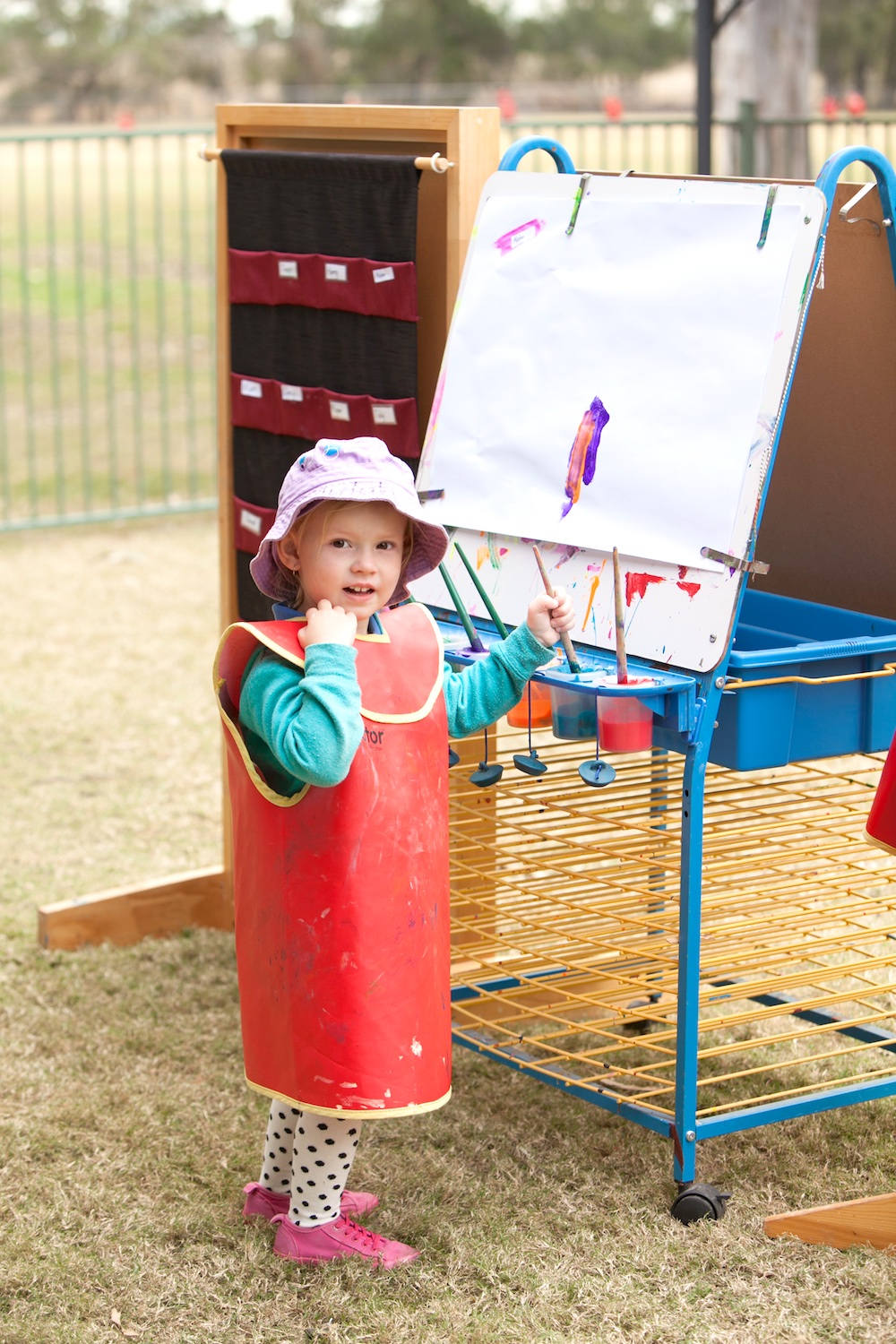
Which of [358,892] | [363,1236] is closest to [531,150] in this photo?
[358,892]

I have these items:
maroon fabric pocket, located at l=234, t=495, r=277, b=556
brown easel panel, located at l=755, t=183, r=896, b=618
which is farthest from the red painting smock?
maroon fabric pocket, located at l=234, t=495, r=277, b=556

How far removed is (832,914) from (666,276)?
3.90 ft

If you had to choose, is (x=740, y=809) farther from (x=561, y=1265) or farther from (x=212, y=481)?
(x=212, y=481)

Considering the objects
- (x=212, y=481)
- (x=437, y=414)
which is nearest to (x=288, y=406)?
(x=437, y=414)

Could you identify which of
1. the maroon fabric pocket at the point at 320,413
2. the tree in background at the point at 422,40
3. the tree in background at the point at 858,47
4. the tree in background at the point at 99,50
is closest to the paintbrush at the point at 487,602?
the maroon fabric pocket at the point at 320,413

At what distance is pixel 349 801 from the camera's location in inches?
92.4

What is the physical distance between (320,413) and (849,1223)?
1.85 metres

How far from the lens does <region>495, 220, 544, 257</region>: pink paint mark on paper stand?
302cm

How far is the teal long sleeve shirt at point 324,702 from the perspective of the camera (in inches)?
87.5

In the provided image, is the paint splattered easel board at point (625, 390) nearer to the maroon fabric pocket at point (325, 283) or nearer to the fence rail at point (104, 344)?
the maroon fabric pocket at point (325, 283)

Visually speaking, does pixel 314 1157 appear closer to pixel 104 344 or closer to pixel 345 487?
pixel 345 487

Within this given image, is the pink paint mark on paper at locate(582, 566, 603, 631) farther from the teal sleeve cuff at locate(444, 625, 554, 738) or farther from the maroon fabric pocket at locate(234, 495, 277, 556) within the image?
the maroon fabric pocket at locate(234, 495, 277, 556)

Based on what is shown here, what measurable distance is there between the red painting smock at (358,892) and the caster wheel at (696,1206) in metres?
0.51

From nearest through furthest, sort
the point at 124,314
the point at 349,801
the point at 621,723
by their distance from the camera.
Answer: the point at 349,801 → the point at 621,723 → the point at 124,314
